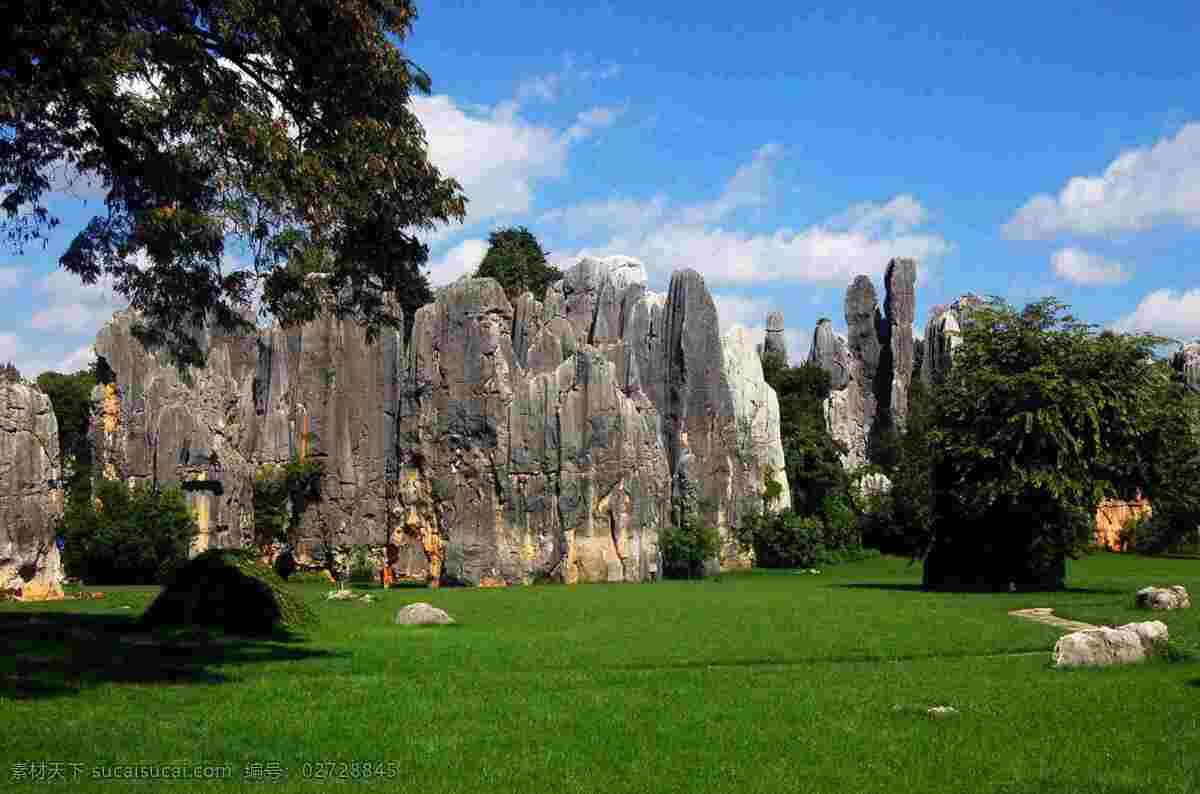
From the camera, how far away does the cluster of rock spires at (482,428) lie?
164ft

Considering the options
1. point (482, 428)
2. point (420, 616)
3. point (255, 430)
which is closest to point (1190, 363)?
point (482, 428)

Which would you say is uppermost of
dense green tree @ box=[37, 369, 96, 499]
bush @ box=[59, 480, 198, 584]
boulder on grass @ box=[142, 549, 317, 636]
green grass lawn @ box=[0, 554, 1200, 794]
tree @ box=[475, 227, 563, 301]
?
tree @ box=[475, 227, 563, 301]

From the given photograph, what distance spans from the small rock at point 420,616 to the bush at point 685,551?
31025mm

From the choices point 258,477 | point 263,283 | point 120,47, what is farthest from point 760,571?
point 120,47

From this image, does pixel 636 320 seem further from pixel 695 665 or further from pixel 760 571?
pixel 695 665

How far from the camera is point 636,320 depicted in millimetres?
67250

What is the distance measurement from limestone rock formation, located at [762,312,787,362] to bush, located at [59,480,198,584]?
60.2m

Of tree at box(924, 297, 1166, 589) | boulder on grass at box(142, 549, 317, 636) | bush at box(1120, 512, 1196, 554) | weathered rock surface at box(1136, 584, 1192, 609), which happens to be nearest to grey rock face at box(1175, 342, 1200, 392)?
bush at box(1120, 512, 1196, 554)

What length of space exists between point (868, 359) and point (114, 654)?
88735mm

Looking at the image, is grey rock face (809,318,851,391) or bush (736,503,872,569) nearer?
bush (736,503,872,569)

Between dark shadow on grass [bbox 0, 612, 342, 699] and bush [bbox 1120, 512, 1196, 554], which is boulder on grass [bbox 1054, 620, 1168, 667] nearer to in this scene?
dark shadow on grass [bbox 0, 612, 342, 699]

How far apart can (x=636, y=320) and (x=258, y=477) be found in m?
22.0

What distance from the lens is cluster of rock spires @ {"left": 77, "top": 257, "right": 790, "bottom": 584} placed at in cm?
5012

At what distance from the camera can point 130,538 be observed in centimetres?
5100
